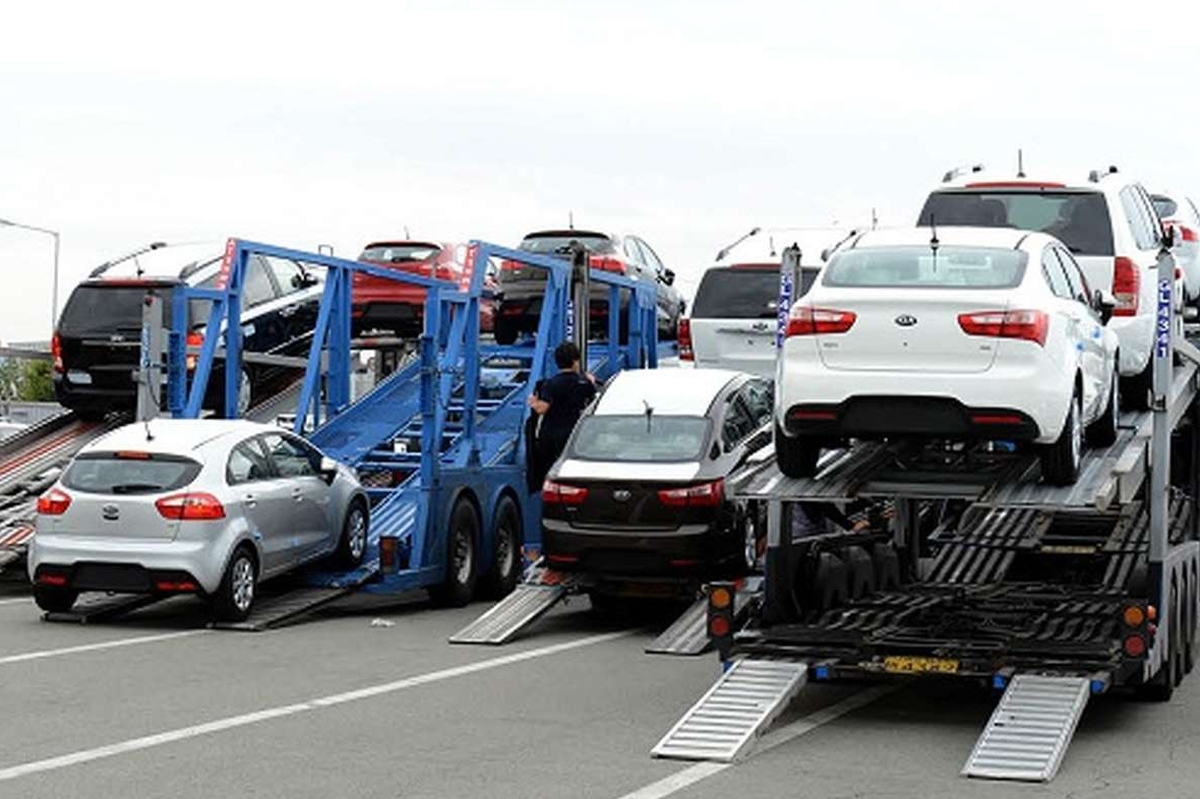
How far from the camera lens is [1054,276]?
42.9ft

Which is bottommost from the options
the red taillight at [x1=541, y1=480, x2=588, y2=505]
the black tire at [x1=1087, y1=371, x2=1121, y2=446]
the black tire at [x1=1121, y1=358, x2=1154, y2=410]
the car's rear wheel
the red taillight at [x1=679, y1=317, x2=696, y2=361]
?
the car's rear wheel

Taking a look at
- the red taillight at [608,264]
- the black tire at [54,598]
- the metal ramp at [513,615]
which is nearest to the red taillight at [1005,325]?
the metal ramp at [513,615]

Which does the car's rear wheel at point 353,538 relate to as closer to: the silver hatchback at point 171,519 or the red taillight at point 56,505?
the silver hatchback at point 171,519

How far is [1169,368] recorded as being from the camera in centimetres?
1266

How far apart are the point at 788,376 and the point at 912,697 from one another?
2.36 metres

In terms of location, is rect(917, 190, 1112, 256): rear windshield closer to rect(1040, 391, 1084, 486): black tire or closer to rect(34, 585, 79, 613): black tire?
rect(1040, 391, 1084, 486): black tire

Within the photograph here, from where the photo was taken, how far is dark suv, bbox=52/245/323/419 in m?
22.8

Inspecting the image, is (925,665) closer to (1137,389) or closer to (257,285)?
(1137,389)

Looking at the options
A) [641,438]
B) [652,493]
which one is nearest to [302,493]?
[641,438]

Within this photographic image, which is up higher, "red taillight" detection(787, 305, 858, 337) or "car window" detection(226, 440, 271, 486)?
"red taillight" detection(787, 305, 858, 337)

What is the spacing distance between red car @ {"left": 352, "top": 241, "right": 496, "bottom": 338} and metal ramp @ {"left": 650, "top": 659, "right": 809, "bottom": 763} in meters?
12.8

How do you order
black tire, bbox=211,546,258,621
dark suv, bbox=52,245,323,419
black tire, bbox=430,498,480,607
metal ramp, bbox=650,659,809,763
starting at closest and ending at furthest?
metal ramp, bbox=650,659,809,763, black tire, bbox=211,546,258,621, black tire, bbox=430,498,480,607, dark suv, bbox=52,245,323,419

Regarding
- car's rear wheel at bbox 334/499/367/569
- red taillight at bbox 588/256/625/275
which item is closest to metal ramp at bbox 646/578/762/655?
car's rear wheel at bbox 334/499/367/569

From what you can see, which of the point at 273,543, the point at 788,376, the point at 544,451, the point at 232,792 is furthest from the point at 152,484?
the point at 232,792
